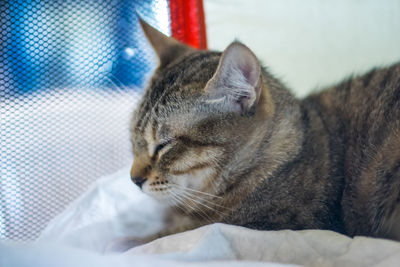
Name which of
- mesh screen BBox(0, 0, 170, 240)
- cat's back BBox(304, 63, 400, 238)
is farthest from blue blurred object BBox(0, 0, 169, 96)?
cat's back BBox(304, 63, 400, 238)

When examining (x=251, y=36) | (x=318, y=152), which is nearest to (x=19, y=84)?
(x=318, y=152)

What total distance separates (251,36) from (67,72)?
0.96 m

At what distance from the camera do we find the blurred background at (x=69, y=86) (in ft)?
4.04

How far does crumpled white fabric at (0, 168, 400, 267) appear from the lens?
0.70 meters

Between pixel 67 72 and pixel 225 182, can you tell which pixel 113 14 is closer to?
pixel 67 72

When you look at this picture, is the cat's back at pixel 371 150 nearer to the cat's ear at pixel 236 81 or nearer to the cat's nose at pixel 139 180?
the cat's ear at pixel 236 81

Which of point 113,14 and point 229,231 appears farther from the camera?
point 113,14

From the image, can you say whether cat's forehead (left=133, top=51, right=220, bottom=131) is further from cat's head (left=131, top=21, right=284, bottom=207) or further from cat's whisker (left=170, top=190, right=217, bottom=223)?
cat's whisker (left=170, top=190, right=217, bottom=223)

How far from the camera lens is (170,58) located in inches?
51.5

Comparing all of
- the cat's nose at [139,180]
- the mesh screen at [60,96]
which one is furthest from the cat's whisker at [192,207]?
the mesh screen at [60,96]

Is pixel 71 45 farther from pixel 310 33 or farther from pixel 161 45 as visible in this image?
pixel 310 33

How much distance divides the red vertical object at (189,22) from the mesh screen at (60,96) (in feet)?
0.58

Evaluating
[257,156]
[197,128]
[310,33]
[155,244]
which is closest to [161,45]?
[197,128]

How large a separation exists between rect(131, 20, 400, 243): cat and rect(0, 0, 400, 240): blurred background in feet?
1.07
